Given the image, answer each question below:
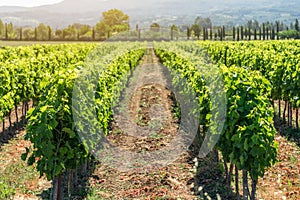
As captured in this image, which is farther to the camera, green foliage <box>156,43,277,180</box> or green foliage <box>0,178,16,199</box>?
green foliage <box>0,178,16,199</box>

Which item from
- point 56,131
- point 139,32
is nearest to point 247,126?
point 56,131

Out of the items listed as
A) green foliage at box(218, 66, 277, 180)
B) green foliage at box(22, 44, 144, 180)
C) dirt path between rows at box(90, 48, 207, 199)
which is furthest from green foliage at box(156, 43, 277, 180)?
green foliage at box(22, 44, 144, 180)

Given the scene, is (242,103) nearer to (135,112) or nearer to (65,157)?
(65,157)

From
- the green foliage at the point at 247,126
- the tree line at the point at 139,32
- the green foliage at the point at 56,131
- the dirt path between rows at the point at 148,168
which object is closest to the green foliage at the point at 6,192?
the green foliage at the point at 56,131

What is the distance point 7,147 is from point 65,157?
182 inches

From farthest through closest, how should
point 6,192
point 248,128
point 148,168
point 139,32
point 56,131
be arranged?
point 139,32, point 148,168, point 6,192, point 56,131, point 248,128

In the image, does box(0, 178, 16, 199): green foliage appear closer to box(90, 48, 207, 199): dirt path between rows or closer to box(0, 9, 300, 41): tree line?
box(90, 48, 207, 199): dirt path between rows

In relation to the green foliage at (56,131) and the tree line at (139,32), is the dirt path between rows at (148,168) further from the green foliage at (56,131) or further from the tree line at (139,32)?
the tree line at (139,32)

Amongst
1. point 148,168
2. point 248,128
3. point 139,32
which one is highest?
point 139,32

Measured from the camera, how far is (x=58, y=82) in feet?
21.7

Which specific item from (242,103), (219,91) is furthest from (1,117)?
(242,103)

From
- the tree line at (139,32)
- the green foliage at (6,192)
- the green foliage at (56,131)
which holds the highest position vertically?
the tree line at (139,32)

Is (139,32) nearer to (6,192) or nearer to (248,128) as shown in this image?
(6,192)

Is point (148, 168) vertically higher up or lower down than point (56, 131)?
lower down
